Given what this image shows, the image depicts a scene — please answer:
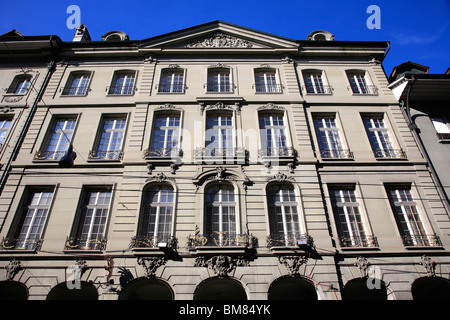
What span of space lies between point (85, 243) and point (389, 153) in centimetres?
1475

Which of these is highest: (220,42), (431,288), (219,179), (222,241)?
(220,42)

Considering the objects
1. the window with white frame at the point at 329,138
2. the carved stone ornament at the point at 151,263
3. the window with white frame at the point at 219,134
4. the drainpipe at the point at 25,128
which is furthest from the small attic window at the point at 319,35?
the carved stone ornament at the point at 151,263

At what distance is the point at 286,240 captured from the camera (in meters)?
11.6

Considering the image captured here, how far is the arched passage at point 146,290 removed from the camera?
10742 millimetres

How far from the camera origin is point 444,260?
448 inches

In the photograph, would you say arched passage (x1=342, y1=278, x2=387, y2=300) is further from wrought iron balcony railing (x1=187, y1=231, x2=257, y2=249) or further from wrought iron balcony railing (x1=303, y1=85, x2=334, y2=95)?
wrought iron balcony railing (x1=303, y1=85, x2=334, y2=95)

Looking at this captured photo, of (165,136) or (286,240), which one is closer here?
(286,240)

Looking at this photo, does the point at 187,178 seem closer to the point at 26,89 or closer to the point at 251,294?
the point at 251,294

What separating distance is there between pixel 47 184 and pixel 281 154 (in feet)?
36.1

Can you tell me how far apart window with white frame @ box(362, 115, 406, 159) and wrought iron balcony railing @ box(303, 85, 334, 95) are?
7.93 feet

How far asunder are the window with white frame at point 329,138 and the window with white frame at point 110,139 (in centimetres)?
1016

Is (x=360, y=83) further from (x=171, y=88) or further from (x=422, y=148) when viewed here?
(x=171, y=88)

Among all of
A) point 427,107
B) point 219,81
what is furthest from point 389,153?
point 219,81

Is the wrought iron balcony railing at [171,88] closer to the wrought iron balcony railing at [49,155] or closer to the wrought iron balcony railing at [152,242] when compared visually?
the wrought iron balcony railing at [49,155]
